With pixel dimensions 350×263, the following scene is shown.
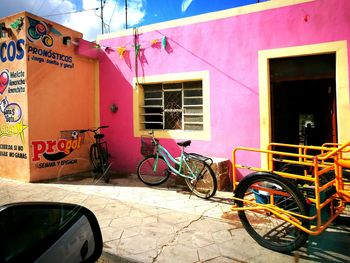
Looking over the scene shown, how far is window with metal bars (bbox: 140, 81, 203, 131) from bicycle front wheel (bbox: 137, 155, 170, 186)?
1.02m

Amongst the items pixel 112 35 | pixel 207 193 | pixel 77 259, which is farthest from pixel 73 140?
pixel 77 259

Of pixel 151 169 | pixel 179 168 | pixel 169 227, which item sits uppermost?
pixel 179 168

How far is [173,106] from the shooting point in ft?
22.3

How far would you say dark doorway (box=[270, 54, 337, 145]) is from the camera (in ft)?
17.2

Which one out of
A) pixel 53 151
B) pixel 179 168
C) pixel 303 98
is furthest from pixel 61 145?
pixel 303 98

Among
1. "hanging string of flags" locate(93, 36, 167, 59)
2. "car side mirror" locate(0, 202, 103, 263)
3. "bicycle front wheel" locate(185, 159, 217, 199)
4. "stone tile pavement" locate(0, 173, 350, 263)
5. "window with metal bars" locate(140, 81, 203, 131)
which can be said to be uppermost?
"hanging string of flags" locate(93, 36, 167, 59)

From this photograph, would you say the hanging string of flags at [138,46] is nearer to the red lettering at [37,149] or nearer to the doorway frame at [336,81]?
the doorway frame at [336,81]

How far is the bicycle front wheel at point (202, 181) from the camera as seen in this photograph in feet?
16.6

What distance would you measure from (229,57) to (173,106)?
5.75ft

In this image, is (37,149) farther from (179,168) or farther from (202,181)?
(202,181)

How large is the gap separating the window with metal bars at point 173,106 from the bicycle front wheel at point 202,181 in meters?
1.32

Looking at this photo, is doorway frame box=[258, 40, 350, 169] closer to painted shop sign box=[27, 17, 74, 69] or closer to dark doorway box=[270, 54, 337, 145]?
dark doorway box=[270, 54, 337, 145]

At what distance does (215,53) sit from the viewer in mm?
6016

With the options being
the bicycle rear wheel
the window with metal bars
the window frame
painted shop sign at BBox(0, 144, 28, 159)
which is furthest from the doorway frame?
painted shop sign at BBox(0, 144, 28, 159)
